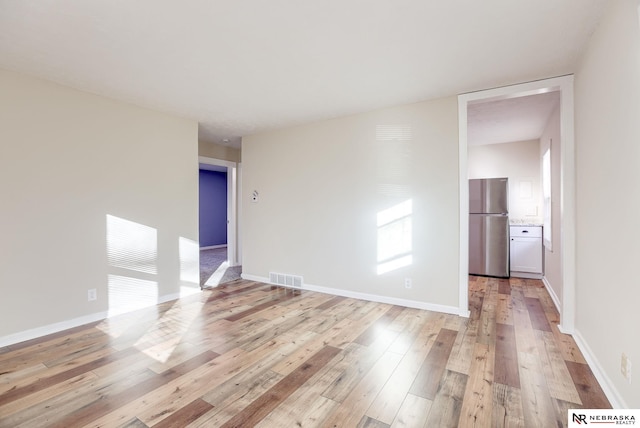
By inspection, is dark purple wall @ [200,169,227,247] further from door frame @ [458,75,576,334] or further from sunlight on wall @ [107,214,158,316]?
door frame @ [458,75,576,334]

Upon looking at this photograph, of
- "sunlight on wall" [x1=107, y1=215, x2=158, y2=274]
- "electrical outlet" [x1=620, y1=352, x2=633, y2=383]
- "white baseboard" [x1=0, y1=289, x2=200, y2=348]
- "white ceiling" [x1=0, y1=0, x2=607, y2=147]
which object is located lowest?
"white baseboard" [x1=0, y1=289, x2=200, y2=348]

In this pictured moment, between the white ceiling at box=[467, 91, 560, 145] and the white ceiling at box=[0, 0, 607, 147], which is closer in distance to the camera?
the white ceiling at box=[0, 0, 607, 147]

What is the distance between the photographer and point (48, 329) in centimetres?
288

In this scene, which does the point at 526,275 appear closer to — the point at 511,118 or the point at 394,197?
the point at 511,118

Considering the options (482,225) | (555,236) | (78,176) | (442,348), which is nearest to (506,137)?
(482,225)

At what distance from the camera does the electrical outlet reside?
158cm

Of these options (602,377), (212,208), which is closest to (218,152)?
(212,208)

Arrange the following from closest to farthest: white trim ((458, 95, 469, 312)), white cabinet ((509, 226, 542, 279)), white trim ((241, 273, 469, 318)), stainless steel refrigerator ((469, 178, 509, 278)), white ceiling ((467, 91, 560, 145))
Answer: white trim ((458, 95, 469, 312)) < white trim ((241, 273, 469, 318)) < white ceiling ((467, 91, 560, 145)) < white cabinet ((509, 226, 542, 279)) < stainless steel refrigerator ((469, 178, 509, 278))

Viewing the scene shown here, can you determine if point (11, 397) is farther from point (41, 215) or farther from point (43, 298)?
point (41, 215)

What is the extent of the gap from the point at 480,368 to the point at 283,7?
9.60ft

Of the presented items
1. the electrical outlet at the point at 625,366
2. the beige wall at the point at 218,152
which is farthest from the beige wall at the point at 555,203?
the beige wall at the point at 218,152

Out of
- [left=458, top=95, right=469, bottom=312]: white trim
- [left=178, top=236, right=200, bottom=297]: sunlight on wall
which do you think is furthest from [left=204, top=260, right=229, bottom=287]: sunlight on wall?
[left=458, top=95, right=469, bottom=312]: white trim

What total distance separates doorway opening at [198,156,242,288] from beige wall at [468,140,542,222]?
5.24m

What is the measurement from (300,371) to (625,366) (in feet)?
6.48
